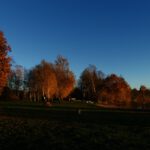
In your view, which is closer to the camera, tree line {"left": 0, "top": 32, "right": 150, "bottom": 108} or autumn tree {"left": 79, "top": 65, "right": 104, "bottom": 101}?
tree line {"left": 0, "top": 32, "right": 150, "bottom": 108}

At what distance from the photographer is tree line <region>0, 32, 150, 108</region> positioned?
7606 cm

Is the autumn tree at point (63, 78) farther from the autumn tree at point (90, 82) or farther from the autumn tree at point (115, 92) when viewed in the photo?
the autumn tree at point (90, 82)

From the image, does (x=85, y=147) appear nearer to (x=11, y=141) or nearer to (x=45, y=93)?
(x=11, y=141)

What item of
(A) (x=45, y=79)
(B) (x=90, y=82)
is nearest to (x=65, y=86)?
(A) (x=45, y=79)

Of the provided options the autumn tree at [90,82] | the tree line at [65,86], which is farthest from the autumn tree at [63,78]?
the autumn tree at [90,82]

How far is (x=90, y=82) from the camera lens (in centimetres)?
11025

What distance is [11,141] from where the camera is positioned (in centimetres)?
1345

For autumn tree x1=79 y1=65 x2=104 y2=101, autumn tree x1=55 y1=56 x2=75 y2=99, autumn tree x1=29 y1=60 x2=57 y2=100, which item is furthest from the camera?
autumn tree x1=79 y1=65 x2=104 y2=101

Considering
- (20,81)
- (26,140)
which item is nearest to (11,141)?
(26,140)

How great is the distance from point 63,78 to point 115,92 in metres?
21.7

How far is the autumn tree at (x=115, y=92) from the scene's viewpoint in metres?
92.6

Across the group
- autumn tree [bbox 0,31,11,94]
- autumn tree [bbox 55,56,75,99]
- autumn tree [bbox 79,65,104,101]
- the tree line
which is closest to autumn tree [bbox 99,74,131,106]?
the tree line

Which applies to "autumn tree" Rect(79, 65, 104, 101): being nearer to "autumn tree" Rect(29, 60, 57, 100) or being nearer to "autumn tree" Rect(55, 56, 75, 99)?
"autumn tree" Rect(55, 56, 75, 99)

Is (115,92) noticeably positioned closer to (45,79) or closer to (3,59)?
(45,79)
